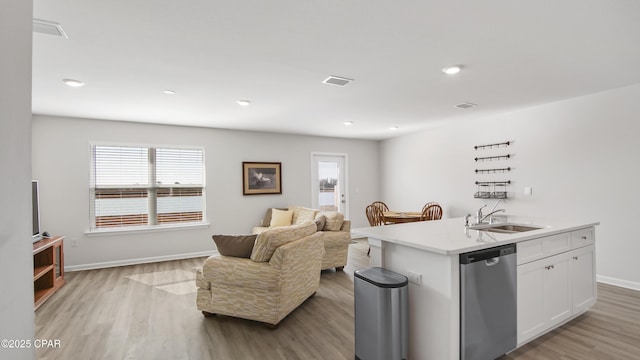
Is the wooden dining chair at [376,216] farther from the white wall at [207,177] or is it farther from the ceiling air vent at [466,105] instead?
the ceiling air vent at [466,105]

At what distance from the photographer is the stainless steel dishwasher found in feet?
6.49

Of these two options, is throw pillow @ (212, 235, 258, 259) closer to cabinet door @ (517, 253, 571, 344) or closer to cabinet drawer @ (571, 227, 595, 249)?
cabinet door @ (517, 253, 571, 344)

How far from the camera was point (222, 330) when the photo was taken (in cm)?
275

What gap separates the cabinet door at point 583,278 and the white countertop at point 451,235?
269 millimetres

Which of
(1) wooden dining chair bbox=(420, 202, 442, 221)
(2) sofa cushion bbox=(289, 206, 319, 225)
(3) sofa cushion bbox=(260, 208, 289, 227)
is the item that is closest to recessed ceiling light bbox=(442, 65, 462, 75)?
(1) wooden dining chair bbox=(420, 202, 442, 221)

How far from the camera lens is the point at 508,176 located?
482 cm

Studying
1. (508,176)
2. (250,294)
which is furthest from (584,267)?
(250,294)

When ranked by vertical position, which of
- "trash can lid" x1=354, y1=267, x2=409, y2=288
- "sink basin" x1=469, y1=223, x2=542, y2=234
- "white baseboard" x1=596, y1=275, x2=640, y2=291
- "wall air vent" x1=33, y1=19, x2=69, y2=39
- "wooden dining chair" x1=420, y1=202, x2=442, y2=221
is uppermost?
"wall air vent" x1=33, y1=19, x2=69, y2=39

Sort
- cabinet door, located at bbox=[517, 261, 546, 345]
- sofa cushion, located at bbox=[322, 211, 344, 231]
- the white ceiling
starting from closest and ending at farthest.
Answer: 1. the white ceiling
2. cabinet door, located at bbox=[517, 261, 546, 345]
3. sofa cushion, located at bbox=[322, 211, 344, 231]

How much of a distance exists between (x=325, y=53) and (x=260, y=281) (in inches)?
82.3

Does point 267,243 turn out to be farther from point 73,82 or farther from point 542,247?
point 73,82

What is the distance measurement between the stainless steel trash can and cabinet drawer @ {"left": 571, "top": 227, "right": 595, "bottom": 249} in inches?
71.8

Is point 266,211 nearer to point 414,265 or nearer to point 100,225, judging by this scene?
point 100,225

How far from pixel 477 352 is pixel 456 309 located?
1.29 feet
